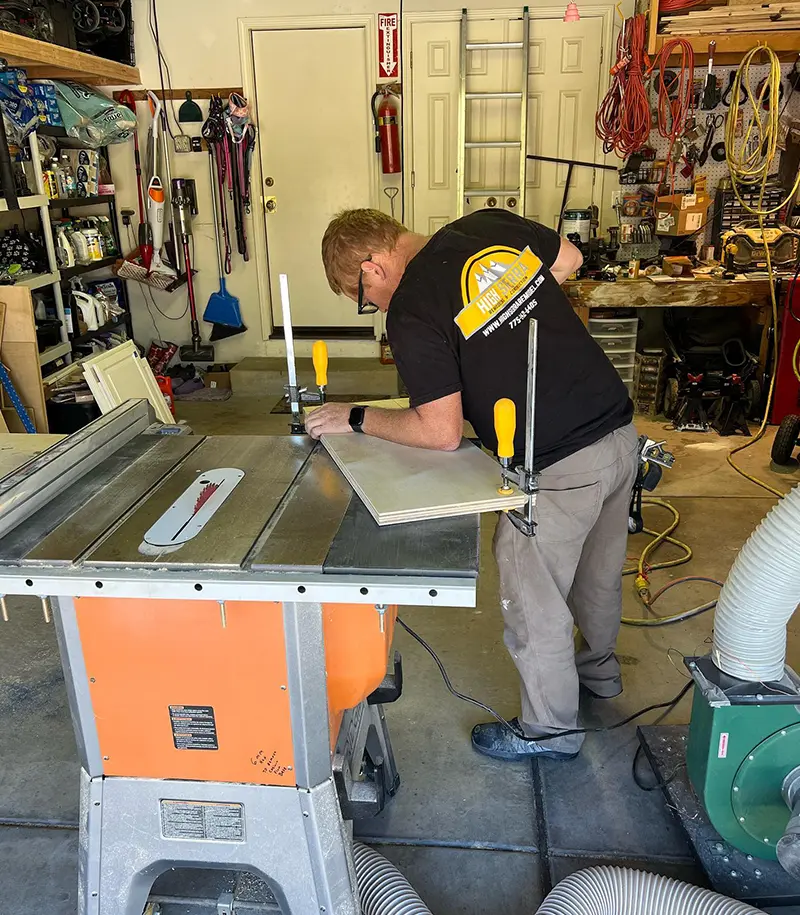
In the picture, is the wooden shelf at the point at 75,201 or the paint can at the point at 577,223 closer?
the wooden shelf at the point at 75,201

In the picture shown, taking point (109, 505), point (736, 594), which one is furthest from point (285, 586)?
point (736, 594)

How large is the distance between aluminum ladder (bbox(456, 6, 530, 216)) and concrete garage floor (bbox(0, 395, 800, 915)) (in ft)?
9.71

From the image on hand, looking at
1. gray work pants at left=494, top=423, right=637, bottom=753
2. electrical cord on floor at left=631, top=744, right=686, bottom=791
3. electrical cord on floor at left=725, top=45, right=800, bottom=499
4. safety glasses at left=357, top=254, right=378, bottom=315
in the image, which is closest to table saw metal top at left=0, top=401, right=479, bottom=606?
safety glasses at left=357, top=254, right=378, bottom=315

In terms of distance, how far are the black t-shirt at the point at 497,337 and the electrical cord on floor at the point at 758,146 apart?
225 centimetres

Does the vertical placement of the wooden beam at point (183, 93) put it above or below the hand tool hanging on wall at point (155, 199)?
above

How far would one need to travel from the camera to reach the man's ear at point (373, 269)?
1.77 meters

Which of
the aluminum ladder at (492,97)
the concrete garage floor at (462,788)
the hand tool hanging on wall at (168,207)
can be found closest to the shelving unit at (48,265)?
the hand tool hanging on wall at (168,207)

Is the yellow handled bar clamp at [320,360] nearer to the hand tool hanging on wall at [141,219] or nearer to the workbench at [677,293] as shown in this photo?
the workbench at [677,293]

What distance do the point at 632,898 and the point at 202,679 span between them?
2.96 feet

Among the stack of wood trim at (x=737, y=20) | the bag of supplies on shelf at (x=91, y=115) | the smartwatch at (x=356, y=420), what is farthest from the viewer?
the bag of supplies on shelf at (x=91, y=115)

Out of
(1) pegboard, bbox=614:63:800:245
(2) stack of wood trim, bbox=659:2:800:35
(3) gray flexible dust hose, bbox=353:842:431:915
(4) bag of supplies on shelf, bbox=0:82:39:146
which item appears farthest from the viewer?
(1) pegboard, bbox=614:63:800:245

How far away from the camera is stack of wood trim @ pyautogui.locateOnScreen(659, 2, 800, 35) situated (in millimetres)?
4023

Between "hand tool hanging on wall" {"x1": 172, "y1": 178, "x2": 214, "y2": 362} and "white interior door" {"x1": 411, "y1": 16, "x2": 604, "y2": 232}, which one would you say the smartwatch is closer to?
"white interior door" {"x1": 411, "y1": 16, "x2": 604, "y2": 232}

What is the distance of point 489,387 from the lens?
5.56 feet
